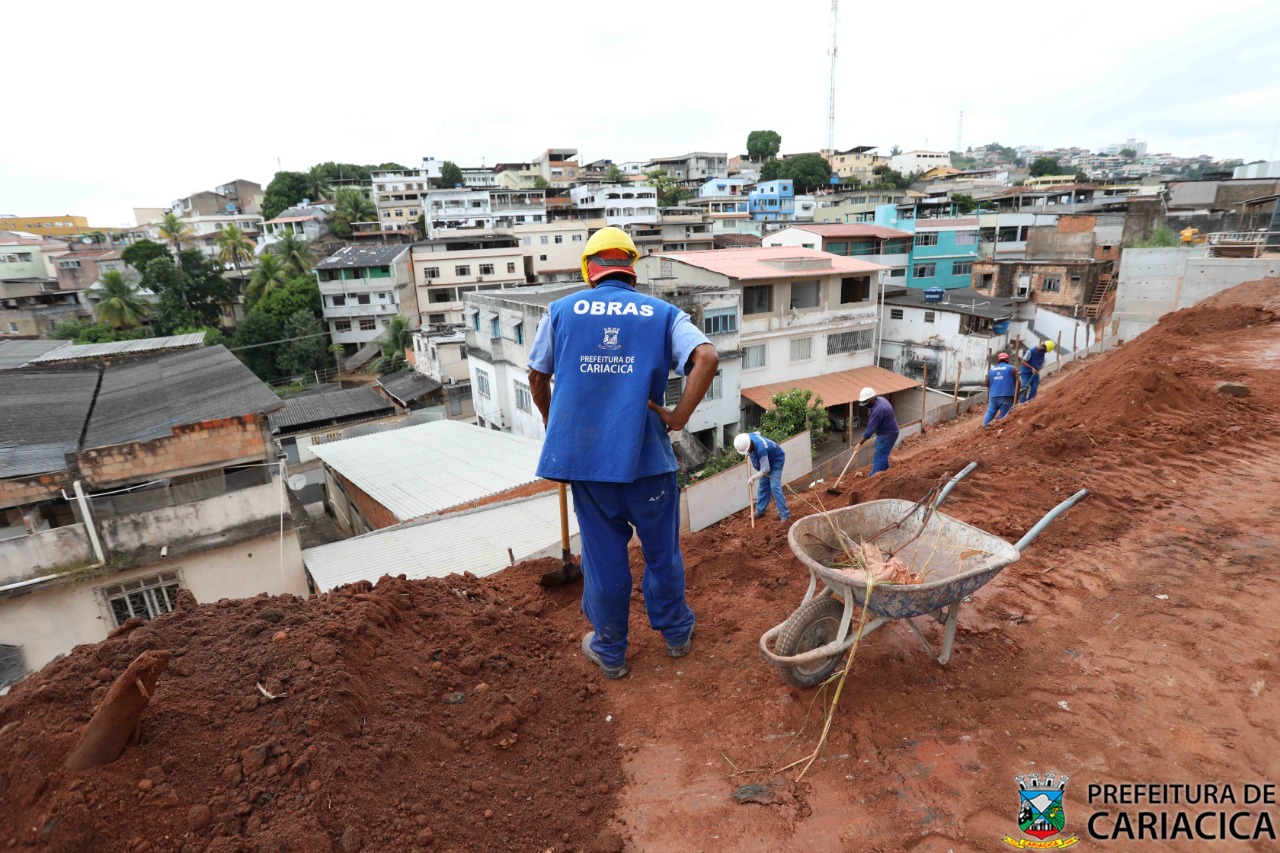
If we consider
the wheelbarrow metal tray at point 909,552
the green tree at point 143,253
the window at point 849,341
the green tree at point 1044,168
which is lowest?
the window at point 849,341

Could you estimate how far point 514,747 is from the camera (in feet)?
10.1

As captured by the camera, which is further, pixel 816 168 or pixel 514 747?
pixel 816 168

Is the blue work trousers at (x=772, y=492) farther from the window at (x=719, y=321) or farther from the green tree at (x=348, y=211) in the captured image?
the green tree at (x=348, y=211)

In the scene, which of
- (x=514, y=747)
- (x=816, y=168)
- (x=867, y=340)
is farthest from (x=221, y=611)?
(x=816, y=168)

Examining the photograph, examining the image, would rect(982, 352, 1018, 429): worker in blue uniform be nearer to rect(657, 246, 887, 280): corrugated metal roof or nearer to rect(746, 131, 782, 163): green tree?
rect(657, 246, 887, 280): corrugated metal roof

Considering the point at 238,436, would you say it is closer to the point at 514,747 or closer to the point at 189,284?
the point at 514,747

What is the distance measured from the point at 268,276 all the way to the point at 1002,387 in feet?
118

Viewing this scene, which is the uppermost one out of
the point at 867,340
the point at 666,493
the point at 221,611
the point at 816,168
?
the point at 816,168

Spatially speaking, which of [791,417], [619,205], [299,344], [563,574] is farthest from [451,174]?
[563,574]

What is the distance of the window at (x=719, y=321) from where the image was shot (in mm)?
20141

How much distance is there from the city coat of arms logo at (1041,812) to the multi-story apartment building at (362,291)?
3556 cm

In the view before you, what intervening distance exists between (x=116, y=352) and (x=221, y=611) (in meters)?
15.3

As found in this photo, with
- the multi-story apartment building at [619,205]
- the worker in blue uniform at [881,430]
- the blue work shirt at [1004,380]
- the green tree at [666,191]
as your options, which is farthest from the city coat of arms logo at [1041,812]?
the green tree at [666,191]

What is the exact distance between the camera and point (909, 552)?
414 centimetres
